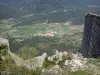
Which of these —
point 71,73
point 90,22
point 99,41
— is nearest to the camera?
point 71,73

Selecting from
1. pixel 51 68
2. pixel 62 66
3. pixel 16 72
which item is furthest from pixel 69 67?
pixel 16 72

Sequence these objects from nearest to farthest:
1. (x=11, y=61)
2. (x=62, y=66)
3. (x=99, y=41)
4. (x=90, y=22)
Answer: (x=11, y=61) → (x=62, y=66) → (x=99, y=41) → (x=90, y=22)

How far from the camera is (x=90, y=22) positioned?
30828 mm

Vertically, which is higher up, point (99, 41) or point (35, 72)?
point (35, 72)

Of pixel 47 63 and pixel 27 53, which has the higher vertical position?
pixel 47 63

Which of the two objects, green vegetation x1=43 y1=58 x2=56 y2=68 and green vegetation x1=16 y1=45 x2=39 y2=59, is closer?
green vegetation x1=43 y1=58 x2=56 y2=68

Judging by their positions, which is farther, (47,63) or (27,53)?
(27,53)

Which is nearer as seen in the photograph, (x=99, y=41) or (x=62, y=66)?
(x=62, y=66)

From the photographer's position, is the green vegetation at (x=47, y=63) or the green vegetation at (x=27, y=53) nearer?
the green vegetation at (x=47, y=63)

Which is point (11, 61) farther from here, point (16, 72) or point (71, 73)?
point (71, 73)

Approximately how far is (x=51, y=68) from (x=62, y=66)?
1.53 m

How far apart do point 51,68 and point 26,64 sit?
2.03 m

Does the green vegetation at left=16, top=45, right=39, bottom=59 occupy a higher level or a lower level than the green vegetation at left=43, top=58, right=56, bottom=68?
lower

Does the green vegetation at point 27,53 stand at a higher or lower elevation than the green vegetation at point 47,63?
lower
